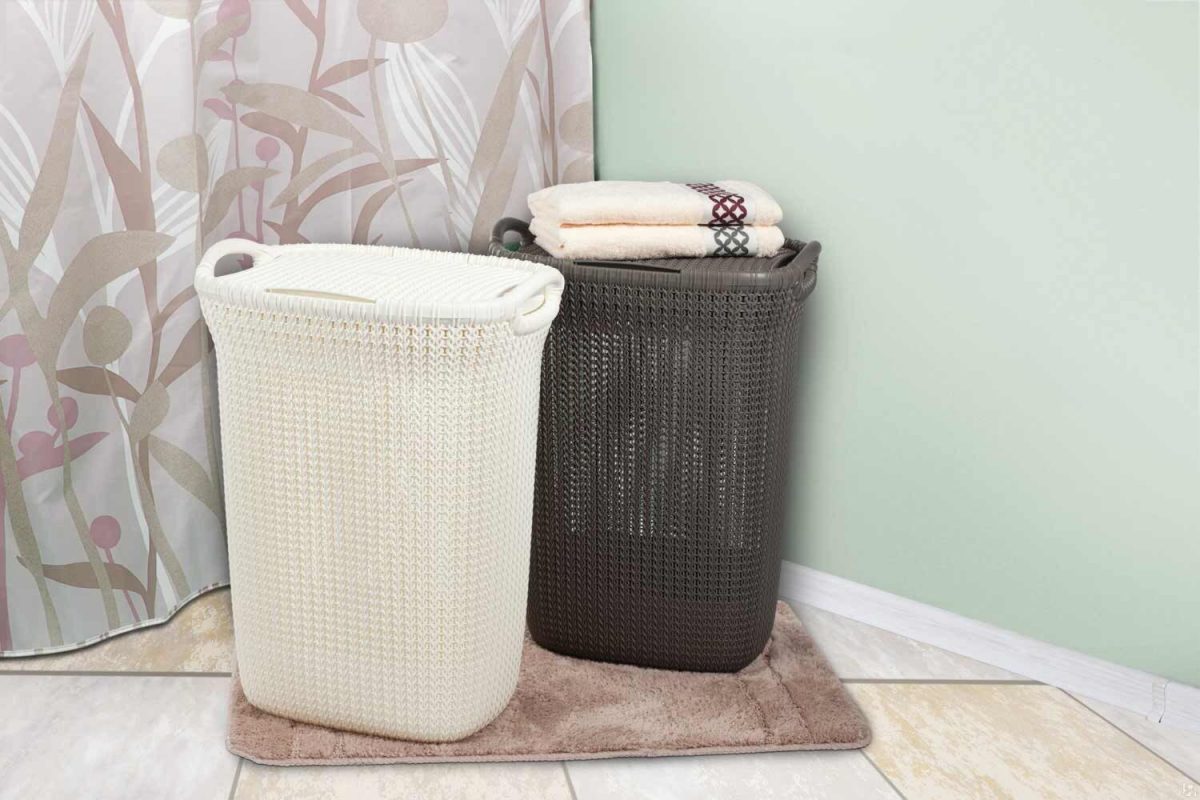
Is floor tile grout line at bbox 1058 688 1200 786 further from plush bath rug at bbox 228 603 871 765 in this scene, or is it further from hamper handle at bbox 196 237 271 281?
hamper handle at bbox 196 237 271 281

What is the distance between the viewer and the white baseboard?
128cm

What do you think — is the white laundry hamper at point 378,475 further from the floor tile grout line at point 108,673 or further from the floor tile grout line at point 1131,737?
the floor tile grout line at point 1131,737

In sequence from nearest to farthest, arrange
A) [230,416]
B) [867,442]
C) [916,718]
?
[230,416]
[916,718]
[867,442]

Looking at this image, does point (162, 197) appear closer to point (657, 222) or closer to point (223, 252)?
point (223, 252)

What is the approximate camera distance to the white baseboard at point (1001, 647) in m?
1.28

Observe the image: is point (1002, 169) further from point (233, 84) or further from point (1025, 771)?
point (233, 84)

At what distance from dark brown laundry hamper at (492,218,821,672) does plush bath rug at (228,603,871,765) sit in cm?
4

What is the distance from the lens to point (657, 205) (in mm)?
1267

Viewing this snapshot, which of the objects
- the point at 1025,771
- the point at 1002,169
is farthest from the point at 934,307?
the point at 1025,771

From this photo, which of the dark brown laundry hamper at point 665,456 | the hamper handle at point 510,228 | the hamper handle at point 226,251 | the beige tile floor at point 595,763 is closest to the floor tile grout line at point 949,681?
the beige tile floor at point 595,763

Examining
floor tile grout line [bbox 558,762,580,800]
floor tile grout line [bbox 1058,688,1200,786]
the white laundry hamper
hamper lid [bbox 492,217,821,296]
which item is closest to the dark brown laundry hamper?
hamper lid [bbox 492,217,821,296]

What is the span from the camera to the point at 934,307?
1.36 metres

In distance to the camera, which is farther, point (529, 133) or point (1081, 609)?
point (529, 133)

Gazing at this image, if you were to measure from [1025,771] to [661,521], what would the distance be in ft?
1.58
